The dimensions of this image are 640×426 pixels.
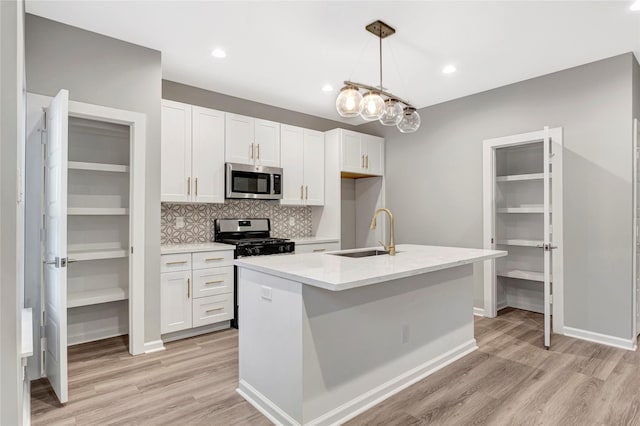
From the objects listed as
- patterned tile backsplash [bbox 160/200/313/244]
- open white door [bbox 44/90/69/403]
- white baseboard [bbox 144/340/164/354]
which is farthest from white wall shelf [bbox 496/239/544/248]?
open white door [bbox 44/90/69/403]

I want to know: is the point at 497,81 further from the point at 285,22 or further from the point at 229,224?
the point at 229,224

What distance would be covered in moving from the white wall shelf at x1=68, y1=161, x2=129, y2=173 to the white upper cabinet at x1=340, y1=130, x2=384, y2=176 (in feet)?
8.91

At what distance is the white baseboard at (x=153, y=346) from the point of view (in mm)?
3117

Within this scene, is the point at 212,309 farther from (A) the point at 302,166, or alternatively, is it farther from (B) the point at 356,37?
(B) the point at 356,37

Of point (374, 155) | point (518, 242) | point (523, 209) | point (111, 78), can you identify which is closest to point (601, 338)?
point (518, 242)

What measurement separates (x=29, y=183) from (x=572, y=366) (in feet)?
14.5

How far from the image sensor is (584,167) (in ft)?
11.5

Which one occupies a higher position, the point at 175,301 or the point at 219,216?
the point at 219,216

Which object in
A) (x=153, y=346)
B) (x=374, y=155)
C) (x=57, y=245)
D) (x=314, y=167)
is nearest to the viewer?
(x=57, y=245)

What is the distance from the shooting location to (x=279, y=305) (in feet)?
6.84

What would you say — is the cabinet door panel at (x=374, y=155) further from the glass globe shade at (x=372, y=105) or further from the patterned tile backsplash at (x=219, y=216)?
the glass globe shade at (x=372, y=105)

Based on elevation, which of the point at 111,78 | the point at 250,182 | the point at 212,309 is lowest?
the point at 212,309

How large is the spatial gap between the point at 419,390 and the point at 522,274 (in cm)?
247

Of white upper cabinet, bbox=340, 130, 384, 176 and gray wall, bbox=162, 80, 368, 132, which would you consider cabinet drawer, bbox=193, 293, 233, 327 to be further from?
white upper cabinet, bbox=340, 130, 384, 176
